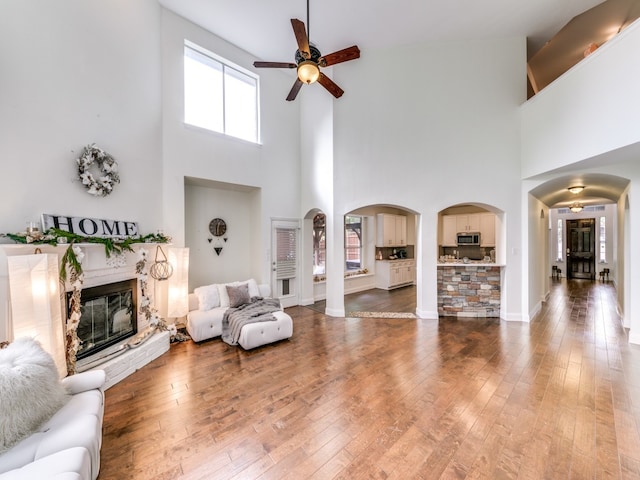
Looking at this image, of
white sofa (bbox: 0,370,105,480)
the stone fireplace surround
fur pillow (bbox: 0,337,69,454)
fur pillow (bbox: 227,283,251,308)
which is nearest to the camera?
white sofa (bbox: 0,370,105,480)

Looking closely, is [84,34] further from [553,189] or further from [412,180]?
[553,189]

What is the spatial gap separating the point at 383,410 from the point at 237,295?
3.00m

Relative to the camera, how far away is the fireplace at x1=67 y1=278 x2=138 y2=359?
9.67 ft

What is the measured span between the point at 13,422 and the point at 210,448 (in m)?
1.16

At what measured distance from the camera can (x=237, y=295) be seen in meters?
4.53

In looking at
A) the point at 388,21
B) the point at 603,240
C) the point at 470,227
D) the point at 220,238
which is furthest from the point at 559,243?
the point at 220,238

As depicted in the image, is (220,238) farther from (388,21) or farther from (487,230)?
(487,230)

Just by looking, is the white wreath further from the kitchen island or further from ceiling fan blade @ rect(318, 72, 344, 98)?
the kitchen island

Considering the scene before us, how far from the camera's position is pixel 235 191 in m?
5.63

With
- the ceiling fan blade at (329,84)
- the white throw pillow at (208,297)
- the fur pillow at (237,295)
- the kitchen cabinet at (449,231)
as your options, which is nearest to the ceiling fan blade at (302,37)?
the ceiling fan blade at (329,84)

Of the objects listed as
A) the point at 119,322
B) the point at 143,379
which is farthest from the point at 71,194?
the point at 143,379

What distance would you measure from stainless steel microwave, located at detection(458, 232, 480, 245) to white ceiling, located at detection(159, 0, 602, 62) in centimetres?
411

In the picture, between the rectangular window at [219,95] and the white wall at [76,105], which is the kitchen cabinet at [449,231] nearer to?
the rectangular window at [219,95]

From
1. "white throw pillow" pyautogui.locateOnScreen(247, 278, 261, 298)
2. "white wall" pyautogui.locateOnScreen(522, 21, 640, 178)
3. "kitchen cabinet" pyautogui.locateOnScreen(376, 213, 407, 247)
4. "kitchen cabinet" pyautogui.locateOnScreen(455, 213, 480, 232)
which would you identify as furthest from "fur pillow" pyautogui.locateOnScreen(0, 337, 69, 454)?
"kitchen cabinet" pyautogui.locateOnScreen(455, 213, 480, 232)
